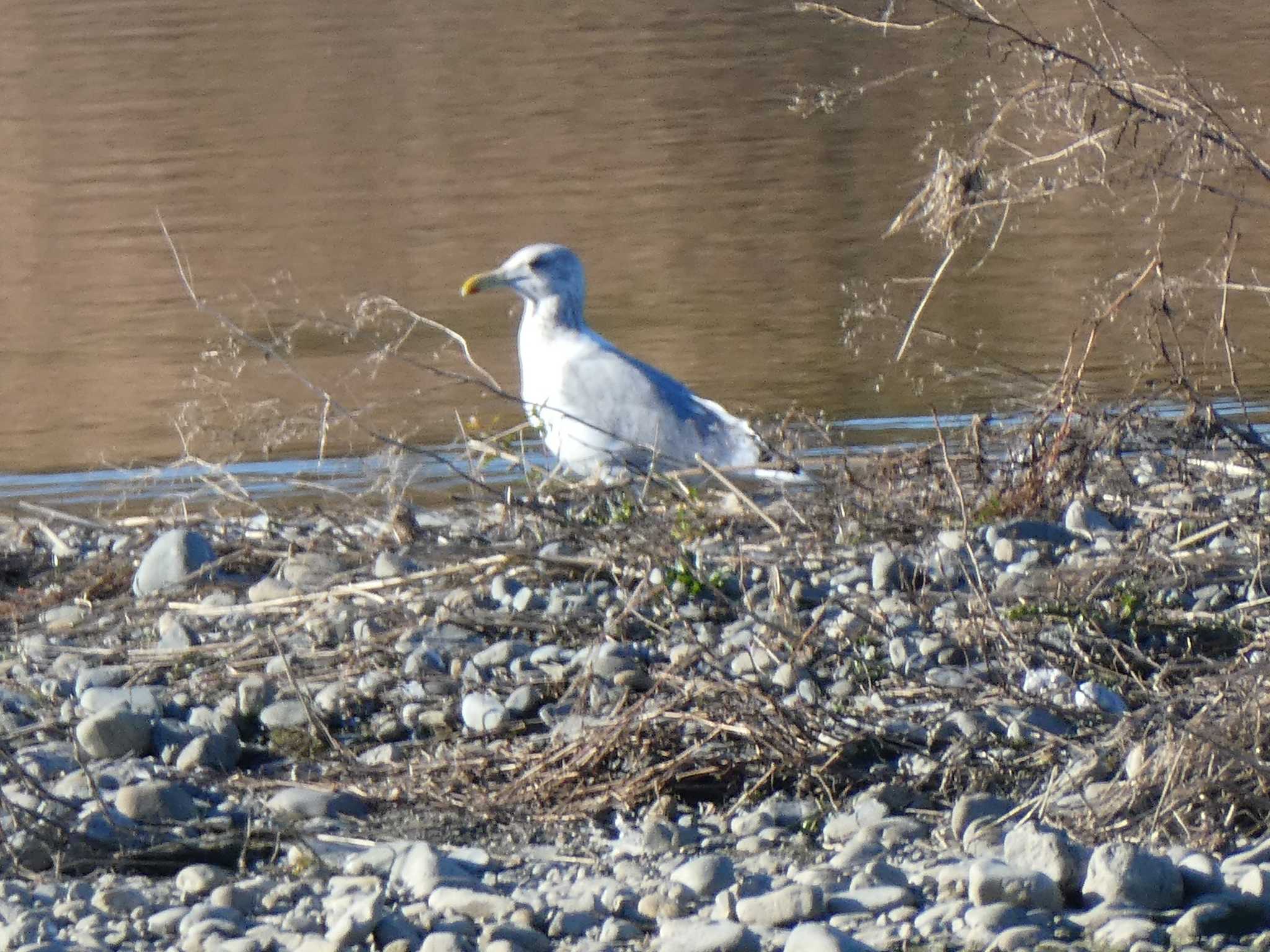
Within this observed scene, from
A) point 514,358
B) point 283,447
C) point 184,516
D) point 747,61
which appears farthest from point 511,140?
point 184,516

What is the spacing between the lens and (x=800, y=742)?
4.45 m

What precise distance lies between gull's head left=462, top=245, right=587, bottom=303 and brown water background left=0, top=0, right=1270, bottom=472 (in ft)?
2.56

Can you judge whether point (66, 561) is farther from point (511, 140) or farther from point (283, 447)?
point (511, 140)

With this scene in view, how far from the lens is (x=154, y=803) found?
457 cm

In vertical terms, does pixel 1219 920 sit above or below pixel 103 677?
above

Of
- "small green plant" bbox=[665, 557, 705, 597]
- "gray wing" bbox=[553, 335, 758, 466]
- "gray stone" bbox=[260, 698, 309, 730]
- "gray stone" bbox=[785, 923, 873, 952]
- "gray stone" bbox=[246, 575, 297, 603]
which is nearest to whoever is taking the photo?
"gray stone" bbox=[785, 923, 873, 952]

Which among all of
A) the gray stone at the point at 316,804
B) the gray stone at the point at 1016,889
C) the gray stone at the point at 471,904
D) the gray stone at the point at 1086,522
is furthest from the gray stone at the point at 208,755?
the gray stone at the point at 1086,522

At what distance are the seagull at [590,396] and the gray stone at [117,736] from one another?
221 cm

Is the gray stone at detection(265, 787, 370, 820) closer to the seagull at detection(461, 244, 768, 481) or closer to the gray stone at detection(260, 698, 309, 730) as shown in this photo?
the gray stone at detection(260, 698, 309, 730)

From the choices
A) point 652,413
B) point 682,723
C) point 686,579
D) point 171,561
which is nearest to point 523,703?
point 682,723

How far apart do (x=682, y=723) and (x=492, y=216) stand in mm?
11801

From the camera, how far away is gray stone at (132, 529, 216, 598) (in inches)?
257

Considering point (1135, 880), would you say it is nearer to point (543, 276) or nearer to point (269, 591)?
point (269, 591)

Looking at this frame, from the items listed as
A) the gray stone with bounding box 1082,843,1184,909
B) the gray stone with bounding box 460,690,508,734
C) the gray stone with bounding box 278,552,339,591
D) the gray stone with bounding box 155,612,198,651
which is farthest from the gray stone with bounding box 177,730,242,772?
the gray stone with bounding box 1082,843,1184,909
